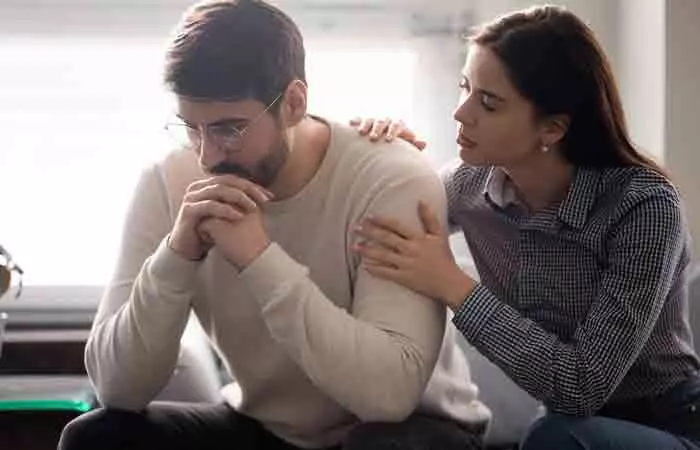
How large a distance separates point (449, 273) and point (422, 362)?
5.3 inches

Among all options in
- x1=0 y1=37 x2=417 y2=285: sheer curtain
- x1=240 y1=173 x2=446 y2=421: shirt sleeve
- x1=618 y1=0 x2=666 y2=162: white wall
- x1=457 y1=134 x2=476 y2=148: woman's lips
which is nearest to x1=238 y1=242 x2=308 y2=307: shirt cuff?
x1=240 y1=173 x2=446 y2=421: shirt sleeve

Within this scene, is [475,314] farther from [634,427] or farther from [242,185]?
[242,185]

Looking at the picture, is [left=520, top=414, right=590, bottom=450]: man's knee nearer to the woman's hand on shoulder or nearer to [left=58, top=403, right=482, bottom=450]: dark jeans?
[left=58, top=403, right=482, bottom=450]: dark jeans

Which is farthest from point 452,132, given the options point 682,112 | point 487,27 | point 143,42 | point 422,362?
point 422,362

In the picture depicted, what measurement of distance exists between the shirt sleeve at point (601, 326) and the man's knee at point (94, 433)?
0.49 meters

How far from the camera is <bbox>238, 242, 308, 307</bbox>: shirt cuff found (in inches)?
58.4

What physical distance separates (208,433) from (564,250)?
0.59 metres

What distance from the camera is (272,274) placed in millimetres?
1489

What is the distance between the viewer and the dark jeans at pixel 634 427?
147 centimetres

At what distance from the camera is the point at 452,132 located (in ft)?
8.48

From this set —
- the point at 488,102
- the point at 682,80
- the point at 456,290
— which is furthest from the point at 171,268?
the point at 682,80

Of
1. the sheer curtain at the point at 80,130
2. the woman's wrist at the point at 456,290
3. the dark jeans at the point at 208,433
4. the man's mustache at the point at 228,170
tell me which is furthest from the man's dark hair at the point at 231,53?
the sheer curtain at the point at 80,130

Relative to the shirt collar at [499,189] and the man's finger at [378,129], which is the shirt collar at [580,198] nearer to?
the shirt collar at [499,189]

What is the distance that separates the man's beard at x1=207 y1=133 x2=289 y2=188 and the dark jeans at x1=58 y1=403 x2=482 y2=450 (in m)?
0.36
